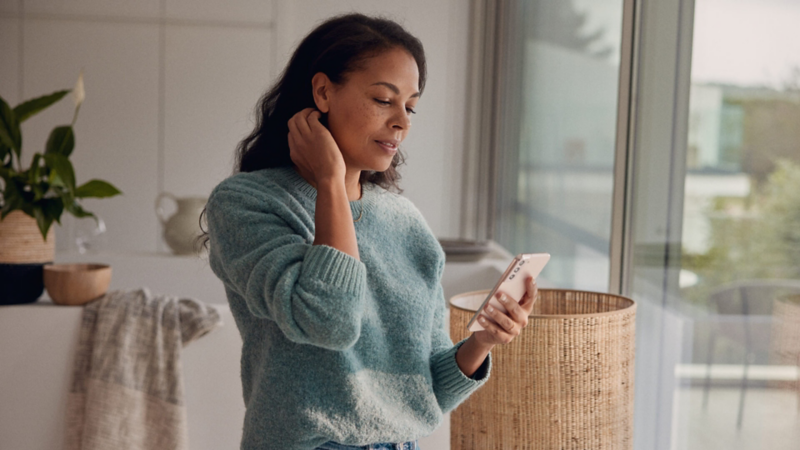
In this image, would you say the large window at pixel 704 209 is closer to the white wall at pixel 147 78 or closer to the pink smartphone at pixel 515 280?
→ the pink smartphone at pixel 515 280

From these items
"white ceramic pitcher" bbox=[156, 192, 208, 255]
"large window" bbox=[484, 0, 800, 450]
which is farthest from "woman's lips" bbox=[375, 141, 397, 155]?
"white ceramic pitcher" bbox=[156, 192, 208, 255]

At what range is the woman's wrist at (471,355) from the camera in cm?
104

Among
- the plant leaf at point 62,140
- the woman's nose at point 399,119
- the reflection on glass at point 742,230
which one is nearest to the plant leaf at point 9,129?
the plant leaf at point 62,140

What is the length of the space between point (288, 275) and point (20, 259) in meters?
1.52

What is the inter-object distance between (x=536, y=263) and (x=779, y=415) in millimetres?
514

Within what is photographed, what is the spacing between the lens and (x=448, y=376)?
41.0 inches

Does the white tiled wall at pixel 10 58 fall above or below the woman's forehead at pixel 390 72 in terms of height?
above

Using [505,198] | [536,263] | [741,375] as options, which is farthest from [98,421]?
[505,198]

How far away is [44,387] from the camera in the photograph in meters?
1.98

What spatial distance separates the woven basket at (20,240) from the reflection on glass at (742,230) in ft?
5.53

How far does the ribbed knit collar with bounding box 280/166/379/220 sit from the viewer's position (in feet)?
3.15

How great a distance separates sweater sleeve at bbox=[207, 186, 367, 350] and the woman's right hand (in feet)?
0.28

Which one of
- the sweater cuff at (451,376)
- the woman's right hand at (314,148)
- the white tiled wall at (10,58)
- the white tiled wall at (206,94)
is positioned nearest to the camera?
the woman's right hand at (314,148)

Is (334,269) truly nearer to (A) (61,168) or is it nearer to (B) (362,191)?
(B) (362,191)
